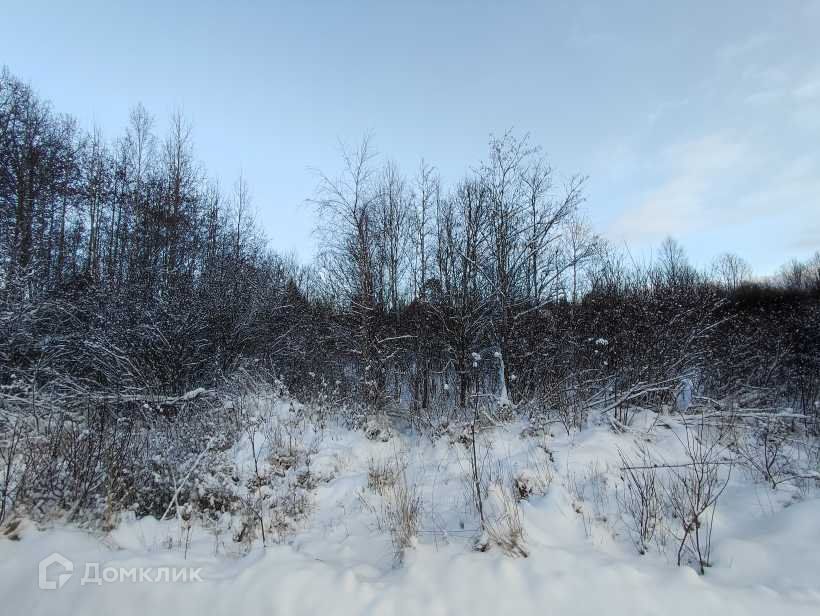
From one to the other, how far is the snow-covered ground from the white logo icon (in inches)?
1.4

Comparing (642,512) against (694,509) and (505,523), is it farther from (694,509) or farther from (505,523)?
(505,523)

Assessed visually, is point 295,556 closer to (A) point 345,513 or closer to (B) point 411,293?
(A) point 345,513

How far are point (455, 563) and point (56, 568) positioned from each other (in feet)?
10.4

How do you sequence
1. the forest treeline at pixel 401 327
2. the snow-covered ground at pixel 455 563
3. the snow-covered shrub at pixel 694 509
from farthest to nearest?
1. the forest treeline at pixel 401 327
2. the snow-covered shrub at pixel 694 509
3. the snow-covered ground at pixel 455 563

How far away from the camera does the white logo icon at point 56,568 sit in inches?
110

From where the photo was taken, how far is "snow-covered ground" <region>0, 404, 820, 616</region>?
8.40ft

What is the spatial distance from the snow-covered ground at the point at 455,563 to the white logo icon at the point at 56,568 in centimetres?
3

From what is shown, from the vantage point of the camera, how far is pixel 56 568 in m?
2.92

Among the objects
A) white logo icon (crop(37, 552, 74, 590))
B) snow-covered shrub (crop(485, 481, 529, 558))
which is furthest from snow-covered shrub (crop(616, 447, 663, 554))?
white logo icon (crop(37, 552, 74, 590))

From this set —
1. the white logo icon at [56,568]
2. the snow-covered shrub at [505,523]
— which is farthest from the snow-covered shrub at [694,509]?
the white logo icon at [56,568]

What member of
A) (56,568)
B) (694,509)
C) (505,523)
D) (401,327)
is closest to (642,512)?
(694,509)

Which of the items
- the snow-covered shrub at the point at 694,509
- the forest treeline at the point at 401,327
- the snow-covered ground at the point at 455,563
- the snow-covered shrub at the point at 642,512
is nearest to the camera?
the snow-covered ground at the point at 455,563

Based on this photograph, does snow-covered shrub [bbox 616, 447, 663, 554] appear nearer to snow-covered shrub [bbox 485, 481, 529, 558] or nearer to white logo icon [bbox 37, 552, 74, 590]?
snow-covered shrub [bbox 485, 481, 529, 558]

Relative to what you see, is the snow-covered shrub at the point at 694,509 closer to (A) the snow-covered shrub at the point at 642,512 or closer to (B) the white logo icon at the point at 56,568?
(A) the snow-covered shrub at the point at 642,512
